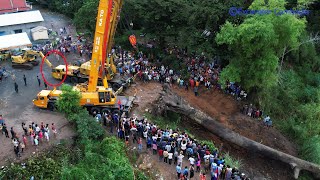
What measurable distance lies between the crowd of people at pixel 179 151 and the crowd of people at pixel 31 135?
4.44 metres

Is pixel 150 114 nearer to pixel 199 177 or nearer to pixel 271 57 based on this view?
pixel 199 177

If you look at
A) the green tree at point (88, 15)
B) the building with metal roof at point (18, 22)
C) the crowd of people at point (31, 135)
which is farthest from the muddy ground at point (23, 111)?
the building with metal roof at point (18, 22)

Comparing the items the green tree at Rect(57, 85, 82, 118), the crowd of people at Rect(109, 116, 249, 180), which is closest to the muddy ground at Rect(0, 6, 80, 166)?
the green tree at Rect(57, 85, 82, 118)

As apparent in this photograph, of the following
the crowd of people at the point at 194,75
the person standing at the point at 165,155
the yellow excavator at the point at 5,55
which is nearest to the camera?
the person standing at the point at 165,155

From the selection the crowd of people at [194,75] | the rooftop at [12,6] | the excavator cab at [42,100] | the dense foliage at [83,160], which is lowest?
the dense foliage at [83,160]

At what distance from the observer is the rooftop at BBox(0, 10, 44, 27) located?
41.5 m

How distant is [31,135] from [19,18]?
2476 cm

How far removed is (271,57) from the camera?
1112 inches

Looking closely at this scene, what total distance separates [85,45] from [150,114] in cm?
1462

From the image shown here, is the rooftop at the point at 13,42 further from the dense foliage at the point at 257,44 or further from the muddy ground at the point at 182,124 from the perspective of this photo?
the dense foliage at the point at 257,44

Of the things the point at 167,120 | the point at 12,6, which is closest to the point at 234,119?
the point at 167,120

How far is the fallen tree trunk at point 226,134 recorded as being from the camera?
24391 mm

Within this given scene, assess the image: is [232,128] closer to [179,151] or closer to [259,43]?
[259,43]

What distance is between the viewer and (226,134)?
26312 mm
